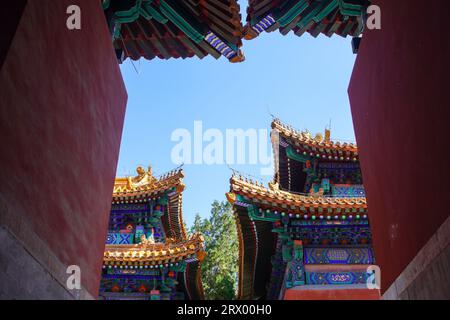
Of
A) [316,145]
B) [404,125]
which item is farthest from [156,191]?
[404,125]

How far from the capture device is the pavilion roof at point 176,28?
6.68 m

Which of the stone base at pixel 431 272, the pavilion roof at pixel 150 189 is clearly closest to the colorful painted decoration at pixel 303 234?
the pavilion roof at pixel 150 189


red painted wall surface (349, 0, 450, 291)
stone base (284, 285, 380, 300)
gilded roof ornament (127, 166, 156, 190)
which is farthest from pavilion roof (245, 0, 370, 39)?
gilded roof ornament (127, 166, 156, 190)

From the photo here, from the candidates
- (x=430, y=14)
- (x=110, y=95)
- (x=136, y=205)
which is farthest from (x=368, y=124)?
(x=136, y=205)

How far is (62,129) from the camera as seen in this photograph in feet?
13.9

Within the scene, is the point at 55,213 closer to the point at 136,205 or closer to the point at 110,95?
the point at 110,95

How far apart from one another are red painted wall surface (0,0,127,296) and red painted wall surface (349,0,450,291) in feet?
10.5

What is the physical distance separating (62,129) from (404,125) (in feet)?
10.6

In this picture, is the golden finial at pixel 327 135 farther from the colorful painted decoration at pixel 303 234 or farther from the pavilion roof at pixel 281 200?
the pavilion roof at pixel 281 200

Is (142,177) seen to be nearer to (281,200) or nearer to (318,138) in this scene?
(318,138)

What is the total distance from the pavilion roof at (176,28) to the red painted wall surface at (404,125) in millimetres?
2265

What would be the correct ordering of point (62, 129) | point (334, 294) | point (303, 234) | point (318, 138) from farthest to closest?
point (318, 138), point (303, 234), point (334, 294), point (62, 129)

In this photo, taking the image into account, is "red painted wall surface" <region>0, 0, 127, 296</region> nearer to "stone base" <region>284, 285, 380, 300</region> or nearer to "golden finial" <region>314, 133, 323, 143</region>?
"stone base" <region>284, 285, 380, 300</region>

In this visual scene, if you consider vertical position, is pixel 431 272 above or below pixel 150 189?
below
